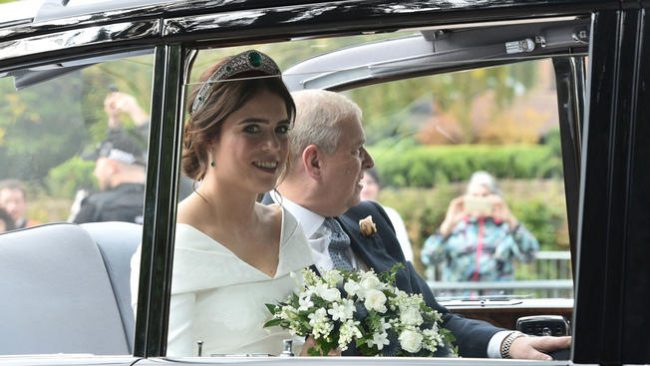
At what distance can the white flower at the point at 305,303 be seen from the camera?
267 cm

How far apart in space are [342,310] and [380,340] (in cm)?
12

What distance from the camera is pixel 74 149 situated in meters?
3.00

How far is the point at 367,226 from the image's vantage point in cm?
295

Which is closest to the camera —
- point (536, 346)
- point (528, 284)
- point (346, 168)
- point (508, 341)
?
point (536, 346)

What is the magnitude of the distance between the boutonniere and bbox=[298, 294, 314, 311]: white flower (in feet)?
0.87

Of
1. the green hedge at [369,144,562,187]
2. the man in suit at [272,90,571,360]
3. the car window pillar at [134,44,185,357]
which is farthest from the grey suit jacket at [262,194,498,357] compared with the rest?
the car window pillar at [134,44,185,357]

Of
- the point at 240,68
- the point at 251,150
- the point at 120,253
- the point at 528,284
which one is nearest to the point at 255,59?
the point at 240,68

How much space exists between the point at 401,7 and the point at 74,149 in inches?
38.3

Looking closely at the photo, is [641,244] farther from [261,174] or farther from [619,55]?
[261,174]

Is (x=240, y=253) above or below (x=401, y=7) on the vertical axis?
below

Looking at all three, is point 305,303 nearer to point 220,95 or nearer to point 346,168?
point 346,168

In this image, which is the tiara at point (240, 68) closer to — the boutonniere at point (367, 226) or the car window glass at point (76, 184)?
the car window glass at point (76, 184)

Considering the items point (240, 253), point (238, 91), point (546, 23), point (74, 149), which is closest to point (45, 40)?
point (74, 149)

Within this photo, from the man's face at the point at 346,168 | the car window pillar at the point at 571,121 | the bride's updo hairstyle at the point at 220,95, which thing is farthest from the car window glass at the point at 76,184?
the car window pillar at the point at 571,121
